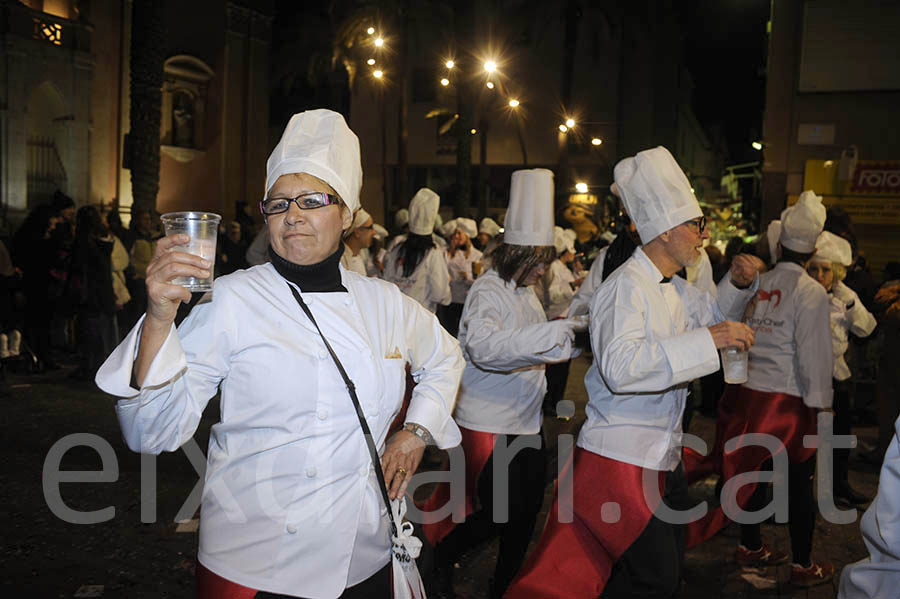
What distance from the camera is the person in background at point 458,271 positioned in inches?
434

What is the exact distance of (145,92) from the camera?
14.5 meters

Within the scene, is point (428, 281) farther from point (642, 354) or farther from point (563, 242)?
point (642, 354)

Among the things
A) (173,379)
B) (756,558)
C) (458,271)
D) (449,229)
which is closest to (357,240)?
(458,271)

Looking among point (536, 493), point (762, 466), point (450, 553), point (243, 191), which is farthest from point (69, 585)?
point (243, 191)

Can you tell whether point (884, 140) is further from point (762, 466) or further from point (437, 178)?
point (437, 178)

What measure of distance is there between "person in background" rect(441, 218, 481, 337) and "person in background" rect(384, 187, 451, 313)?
1799mm

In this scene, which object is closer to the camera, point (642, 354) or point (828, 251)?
point (642, 354)

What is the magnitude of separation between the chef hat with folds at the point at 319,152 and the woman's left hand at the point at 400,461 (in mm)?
802

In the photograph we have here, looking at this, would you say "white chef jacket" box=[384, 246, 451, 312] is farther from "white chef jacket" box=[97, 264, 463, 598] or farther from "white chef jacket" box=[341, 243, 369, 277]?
"white chef jacket" box=[97, 264, 463, 598]

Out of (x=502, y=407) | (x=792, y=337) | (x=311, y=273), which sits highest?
(x=311, y=273)

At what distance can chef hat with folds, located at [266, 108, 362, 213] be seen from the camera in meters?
2.57

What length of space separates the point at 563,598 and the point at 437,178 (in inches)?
1374

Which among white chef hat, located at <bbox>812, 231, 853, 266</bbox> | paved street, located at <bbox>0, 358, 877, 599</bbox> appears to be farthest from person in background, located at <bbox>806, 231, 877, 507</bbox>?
paved street, located at <bbox>0, 358, 877, 599</bbox>

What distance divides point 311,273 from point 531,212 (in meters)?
2.48
